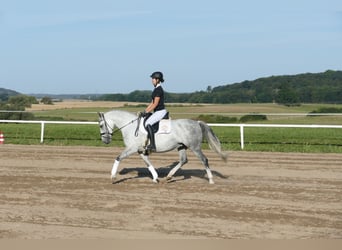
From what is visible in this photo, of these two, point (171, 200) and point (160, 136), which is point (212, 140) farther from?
point (171, 200)

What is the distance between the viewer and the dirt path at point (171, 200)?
7680 millimetres

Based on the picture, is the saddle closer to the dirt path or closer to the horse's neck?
the horse's neck

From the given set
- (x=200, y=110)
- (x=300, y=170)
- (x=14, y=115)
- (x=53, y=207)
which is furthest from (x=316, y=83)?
(x=53, y=207)

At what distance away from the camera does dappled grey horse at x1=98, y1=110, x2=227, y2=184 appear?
11633 mm

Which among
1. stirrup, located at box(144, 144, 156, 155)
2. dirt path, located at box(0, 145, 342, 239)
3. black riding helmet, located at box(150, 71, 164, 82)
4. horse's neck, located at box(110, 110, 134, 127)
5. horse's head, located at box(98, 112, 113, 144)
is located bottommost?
Result: dirt path, located at box(0, 145, 342, 239)

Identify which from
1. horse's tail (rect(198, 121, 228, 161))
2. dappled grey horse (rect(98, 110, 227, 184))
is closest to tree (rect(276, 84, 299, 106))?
horse's tail (rect(198, 121, 228, 161))

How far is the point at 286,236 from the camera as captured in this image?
7.30 meters

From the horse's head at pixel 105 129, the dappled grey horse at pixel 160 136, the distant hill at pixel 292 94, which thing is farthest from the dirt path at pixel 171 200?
the distant hill at pixel 292 94

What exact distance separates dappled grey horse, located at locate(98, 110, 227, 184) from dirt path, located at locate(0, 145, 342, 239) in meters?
0.63

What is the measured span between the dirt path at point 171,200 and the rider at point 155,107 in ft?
3.47

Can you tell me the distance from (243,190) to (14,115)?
2778 cm

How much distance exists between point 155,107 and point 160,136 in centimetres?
64

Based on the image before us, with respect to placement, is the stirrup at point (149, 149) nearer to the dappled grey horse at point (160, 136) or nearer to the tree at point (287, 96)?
the dappled grey horse at point (160, 136)

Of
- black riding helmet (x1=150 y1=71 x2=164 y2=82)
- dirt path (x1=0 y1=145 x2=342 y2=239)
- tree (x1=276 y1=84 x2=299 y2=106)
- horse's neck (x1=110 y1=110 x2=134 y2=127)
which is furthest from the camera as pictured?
tree (x1=276 y1=84 x2=299 y2=106)
